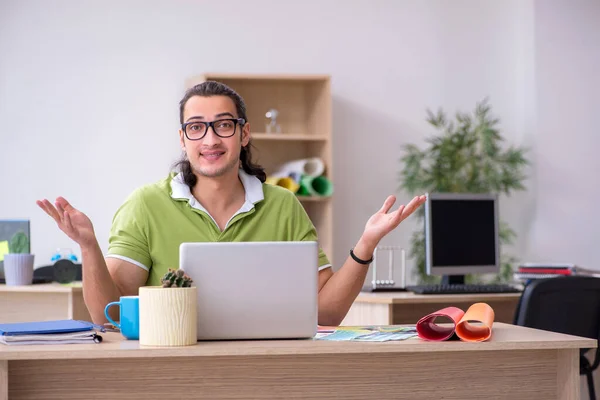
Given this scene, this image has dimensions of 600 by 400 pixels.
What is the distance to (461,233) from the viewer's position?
4.40 m

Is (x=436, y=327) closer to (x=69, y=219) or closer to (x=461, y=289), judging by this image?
(x=69, y=219)

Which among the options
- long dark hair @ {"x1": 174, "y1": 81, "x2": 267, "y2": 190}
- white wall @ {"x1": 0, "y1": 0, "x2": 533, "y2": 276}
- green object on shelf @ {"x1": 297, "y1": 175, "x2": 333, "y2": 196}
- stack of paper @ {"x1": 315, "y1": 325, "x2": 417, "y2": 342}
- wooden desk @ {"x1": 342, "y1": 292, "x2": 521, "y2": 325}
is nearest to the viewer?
stack of paper @ {"x1": 315, "y1": 325, "x2": 417, "y2": 342}

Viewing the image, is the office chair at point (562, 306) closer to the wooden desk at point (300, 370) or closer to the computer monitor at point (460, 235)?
the computer monitor at point (460, 235)

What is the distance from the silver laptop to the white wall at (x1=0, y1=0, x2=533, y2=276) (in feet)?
12.1

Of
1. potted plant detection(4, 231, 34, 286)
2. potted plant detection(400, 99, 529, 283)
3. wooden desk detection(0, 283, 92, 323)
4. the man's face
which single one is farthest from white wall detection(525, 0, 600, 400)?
the man's face

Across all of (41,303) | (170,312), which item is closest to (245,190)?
(170,312)

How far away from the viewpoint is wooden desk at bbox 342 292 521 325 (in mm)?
3971

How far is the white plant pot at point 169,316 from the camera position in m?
1.77

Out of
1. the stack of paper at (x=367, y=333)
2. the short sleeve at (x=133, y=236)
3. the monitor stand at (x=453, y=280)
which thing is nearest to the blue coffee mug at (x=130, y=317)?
the stack of paper at (x=367, y=333)

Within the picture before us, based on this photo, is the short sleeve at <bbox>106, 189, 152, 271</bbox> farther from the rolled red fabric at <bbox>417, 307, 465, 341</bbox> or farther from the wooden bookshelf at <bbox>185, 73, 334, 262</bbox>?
the wooden bookshelf at <bbox>185, 73, 334, 262</bbox>

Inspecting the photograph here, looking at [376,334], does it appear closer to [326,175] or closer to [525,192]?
[326,175]

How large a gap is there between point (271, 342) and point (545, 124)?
14.5 ft

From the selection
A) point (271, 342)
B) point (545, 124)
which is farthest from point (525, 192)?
point (271, 342)

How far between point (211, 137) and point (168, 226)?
1.02 feet
